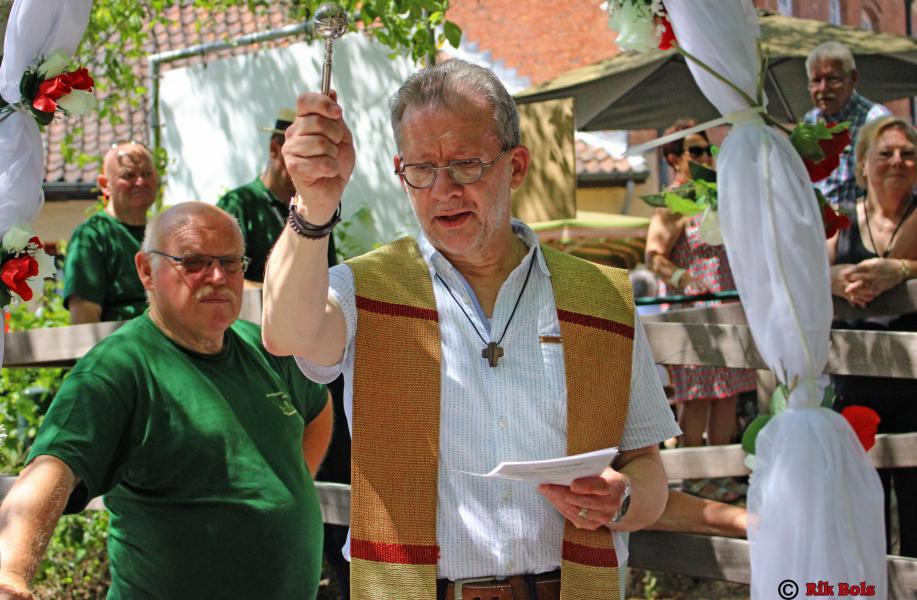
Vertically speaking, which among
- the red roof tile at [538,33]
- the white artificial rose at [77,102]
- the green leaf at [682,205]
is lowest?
the green leaf at [682,205]

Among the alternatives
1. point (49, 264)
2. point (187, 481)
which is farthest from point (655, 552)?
point (49, 264)

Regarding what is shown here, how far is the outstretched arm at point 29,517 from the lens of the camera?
2652mm

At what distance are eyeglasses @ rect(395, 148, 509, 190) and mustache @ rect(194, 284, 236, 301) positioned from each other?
1.35 m

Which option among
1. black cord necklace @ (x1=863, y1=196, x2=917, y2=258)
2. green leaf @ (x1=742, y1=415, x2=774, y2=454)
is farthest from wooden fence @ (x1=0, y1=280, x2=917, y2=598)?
green leaf @ (x1=742, y1=415, x2=774, y2=454)

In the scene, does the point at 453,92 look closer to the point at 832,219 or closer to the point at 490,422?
the point at 490,422

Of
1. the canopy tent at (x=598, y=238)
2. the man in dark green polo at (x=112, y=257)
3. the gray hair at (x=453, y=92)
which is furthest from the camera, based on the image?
the canopy tent at (x=598, y=238)

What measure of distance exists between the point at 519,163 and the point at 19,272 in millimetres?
1330

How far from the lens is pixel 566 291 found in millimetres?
2723

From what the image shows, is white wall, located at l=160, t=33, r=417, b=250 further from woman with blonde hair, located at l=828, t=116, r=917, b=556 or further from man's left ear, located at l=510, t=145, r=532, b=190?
man's left ear, located at l=510, t=145, r=532, b=190

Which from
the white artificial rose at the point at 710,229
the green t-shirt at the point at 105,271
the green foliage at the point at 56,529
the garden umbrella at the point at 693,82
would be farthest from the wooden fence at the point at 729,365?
the garden umbrella at the point at 693,82

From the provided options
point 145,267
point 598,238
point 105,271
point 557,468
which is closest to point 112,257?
point 105,271

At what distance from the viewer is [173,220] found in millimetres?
3834

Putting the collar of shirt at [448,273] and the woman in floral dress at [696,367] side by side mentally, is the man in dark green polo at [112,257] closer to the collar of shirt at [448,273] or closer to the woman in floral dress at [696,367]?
the woman in floral dress at [696,367]

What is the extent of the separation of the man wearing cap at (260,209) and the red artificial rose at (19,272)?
2.27m
